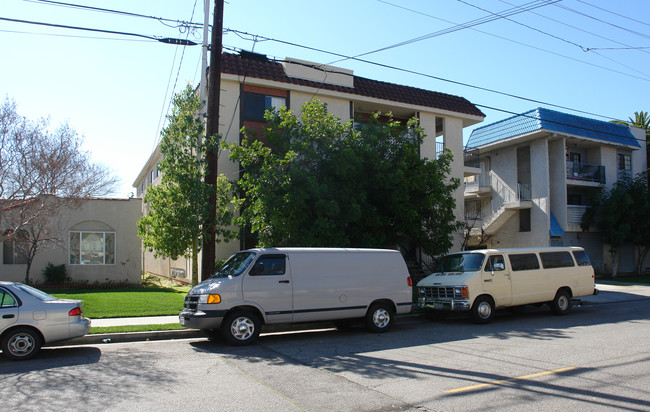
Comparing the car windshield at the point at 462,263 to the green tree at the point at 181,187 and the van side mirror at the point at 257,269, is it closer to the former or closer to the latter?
the van side mirror at the point at 257,269

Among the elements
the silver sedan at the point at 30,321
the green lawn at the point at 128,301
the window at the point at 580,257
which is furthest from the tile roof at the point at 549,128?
the silver sedan at the point at 30,321

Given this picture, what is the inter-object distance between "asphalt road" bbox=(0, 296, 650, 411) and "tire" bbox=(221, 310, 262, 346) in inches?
9.9

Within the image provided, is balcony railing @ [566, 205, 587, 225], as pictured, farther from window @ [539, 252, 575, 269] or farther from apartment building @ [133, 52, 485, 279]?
window @ [539, 252, 575, 269]

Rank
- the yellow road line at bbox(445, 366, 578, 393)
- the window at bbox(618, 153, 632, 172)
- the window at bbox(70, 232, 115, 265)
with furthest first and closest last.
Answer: the window at bbox(618, 153, 632, 172), the window at bbox(70, 232, 115, 265), the yellow road line at bbox(445, 366, 578, 393)

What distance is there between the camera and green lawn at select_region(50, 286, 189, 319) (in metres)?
13.2

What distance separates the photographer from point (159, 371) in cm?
763

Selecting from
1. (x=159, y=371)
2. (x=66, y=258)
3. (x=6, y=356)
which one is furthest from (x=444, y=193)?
(x=66, y=258)

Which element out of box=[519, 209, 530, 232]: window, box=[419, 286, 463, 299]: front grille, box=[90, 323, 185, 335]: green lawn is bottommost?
box=[90, 323, 185, 335]: green lawn

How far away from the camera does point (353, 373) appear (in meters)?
7.36

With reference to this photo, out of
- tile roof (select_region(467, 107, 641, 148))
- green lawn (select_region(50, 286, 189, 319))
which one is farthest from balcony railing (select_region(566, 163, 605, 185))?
green lawn (select_region(50, 286, 189, 319))

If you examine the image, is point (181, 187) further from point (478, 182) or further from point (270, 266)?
point (478, 182)

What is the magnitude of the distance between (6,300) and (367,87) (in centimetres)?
1817

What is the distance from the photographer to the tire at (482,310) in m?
12.5

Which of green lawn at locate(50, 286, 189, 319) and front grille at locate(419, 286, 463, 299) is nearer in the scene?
front grille at locate(419, 286, 463, 299)
